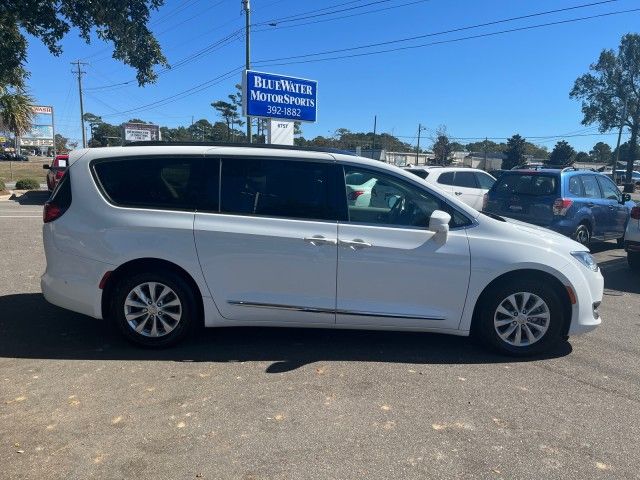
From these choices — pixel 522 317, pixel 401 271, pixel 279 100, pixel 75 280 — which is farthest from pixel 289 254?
pixel 279 100

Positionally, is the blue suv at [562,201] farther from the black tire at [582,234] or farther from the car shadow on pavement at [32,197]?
the car shadow on pavement at [32,197]

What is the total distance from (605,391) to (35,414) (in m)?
4.20

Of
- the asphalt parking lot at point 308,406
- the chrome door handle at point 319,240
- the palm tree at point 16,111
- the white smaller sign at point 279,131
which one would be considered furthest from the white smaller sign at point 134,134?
the chrome door handle at point 319,240

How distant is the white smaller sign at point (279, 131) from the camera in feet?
63.0

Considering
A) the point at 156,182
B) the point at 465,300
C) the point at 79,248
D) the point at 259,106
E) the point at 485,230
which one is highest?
the point at 259,106

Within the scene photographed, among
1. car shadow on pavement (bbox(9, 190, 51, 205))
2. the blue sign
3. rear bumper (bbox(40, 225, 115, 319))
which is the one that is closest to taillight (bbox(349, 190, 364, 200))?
rear bumper (bbox(40, 225, 115, 319))

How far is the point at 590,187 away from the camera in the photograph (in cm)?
1005

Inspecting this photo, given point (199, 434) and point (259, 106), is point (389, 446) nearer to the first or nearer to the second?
point (199, 434)

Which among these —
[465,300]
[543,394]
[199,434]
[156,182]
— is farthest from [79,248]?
[543,394]

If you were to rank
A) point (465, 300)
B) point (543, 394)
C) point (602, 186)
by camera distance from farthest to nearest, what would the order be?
1. point (602, 186)
2. point (465, 300)
3. point (543, 394)

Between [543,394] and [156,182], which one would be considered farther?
[156,182]

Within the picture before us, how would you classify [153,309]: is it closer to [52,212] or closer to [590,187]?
[52,212]

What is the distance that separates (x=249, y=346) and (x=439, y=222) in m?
2.06

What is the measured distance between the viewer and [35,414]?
11.4 ft
